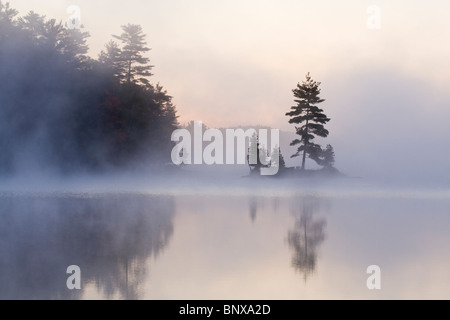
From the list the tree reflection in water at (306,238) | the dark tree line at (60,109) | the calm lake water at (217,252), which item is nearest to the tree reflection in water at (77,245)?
the calm lake water at (217,252)

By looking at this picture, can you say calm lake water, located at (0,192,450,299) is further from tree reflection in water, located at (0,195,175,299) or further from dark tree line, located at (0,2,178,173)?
dark tree line, located at (0,2,178,173)

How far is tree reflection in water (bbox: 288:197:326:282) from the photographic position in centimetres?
1329

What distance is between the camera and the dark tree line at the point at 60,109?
52.4 meters

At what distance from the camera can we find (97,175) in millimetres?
55031

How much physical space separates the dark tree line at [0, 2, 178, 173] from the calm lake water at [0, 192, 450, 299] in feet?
93.6

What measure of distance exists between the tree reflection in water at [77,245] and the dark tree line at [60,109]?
91.8 feet

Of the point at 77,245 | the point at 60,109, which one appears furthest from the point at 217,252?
the point at 60,109

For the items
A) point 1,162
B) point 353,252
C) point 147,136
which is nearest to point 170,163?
point 147,136

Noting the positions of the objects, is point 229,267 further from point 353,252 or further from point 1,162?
point 1,162

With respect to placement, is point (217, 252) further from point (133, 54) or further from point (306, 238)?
point (133, 54)

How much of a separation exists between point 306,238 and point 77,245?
6840 mm
